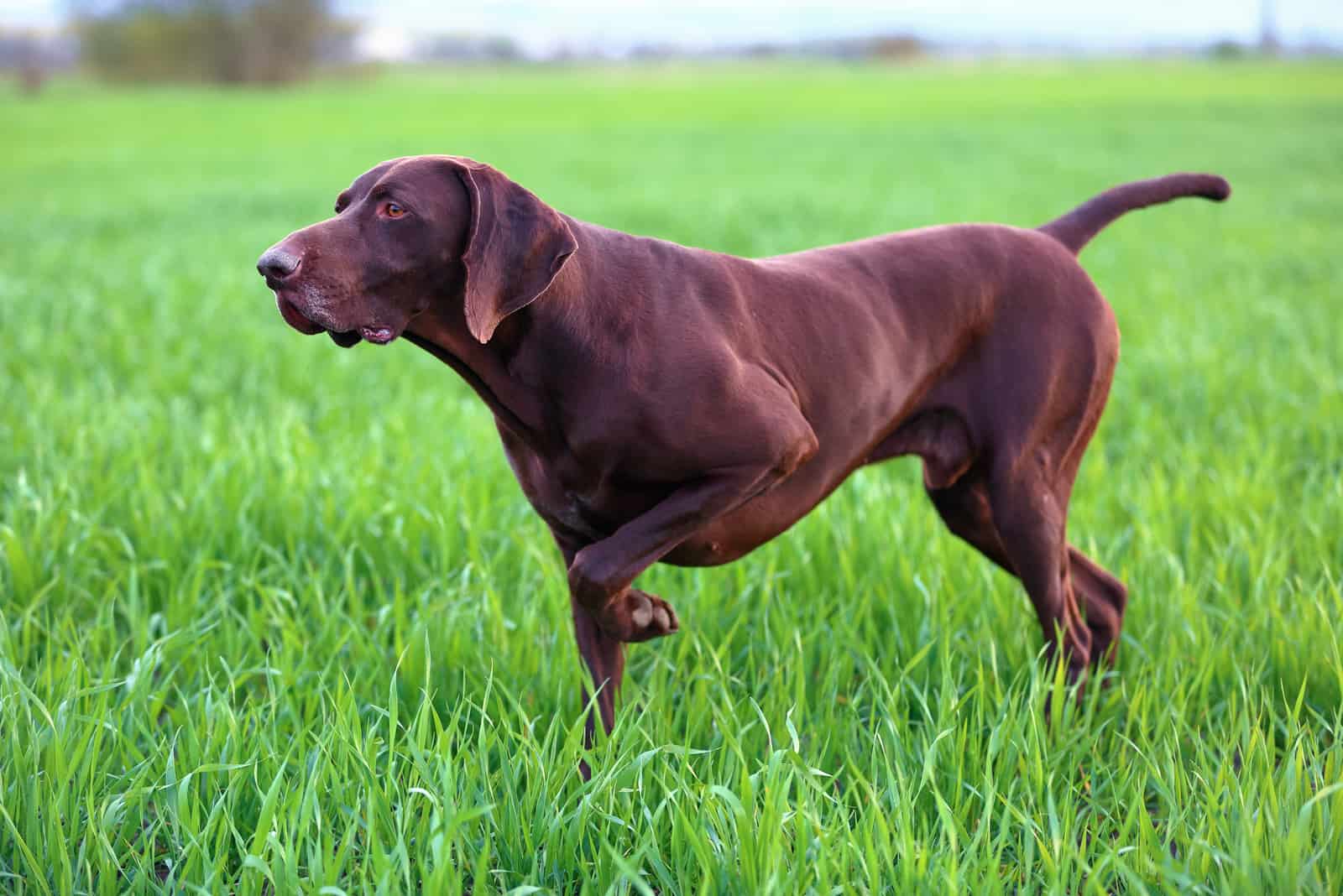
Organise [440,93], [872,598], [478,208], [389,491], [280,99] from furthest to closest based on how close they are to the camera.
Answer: [440,93] → [280,99] → [389,491] → [872,598] → [478,208]

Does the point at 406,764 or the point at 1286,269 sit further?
the point at 1286,269

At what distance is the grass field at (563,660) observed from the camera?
222 centimetres

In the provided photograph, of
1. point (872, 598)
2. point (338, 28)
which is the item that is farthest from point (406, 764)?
point (338, 28)

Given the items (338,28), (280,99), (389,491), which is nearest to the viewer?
(389,491)

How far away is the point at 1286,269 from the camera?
34.3 feet

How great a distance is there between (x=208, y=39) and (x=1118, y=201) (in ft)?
206

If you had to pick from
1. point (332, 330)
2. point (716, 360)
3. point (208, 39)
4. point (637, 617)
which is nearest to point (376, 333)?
point (332, 330)

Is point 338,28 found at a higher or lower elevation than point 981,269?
higher

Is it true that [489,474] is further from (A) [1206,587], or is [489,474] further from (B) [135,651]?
(A) [1206,587]

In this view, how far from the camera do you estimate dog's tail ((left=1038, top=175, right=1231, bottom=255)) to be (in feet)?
10.7

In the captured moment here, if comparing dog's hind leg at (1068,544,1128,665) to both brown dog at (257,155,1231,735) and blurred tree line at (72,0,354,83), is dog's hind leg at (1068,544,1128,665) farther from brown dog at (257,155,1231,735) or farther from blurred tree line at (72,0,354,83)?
blurred tree line at (72,0,354,83)

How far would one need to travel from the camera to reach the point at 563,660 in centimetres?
308

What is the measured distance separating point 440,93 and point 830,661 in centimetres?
5135

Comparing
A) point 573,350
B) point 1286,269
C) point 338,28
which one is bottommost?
point 1286,269
